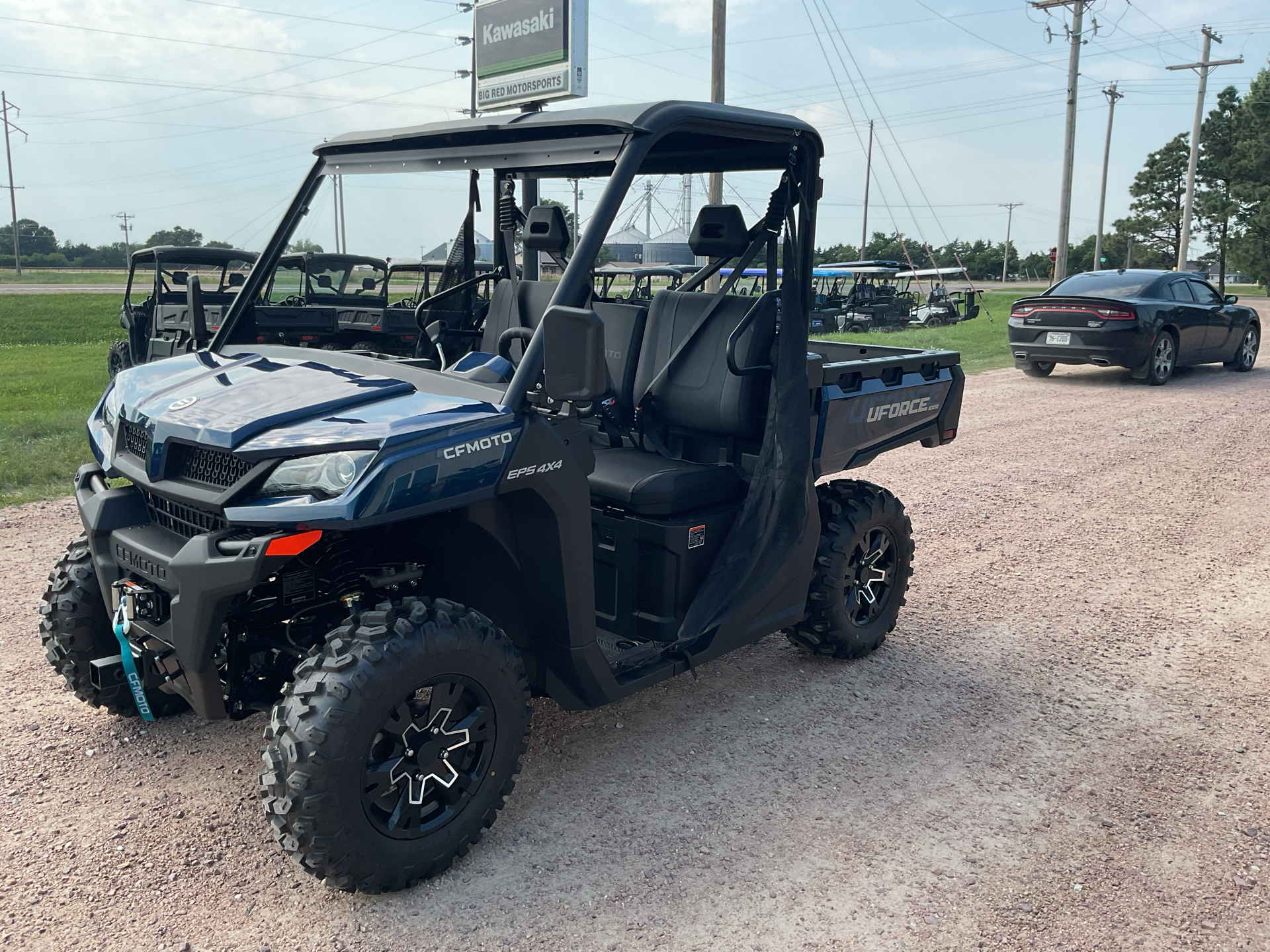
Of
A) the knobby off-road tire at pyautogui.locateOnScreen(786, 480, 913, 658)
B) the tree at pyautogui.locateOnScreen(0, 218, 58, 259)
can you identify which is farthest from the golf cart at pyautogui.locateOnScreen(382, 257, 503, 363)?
the tree at pyautogui.locateOnScreen(0, 218, 58, 259)

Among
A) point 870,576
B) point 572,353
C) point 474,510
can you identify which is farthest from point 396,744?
point 870,576

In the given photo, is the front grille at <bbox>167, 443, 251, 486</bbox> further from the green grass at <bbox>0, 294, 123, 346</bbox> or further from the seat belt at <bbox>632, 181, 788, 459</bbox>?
the green grass at <bbox>0, 294, 123, 346</bbox>

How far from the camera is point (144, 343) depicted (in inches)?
518

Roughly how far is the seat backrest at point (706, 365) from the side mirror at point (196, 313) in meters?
1.73

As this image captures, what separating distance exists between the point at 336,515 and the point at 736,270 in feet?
7.20

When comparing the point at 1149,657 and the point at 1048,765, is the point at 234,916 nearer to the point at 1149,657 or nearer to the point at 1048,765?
the point at 1048,765

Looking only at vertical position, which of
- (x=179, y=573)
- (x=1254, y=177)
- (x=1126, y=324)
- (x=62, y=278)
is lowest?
(x=179, y=573)

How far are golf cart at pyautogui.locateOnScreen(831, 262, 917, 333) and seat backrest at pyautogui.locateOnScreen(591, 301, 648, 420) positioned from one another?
20.4 meters

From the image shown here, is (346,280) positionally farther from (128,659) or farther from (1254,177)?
(1254,177)

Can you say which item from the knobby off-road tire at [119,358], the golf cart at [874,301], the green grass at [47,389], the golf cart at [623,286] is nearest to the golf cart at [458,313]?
the golf cart at [623,286]

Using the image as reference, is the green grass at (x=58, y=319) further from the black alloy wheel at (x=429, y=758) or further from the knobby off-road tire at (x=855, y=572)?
the black alloy wheel at (x=429, y=758)

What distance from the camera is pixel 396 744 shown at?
2830 mm

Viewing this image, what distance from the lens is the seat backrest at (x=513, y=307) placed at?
170 inches

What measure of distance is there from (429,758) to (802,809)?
→ 129cm
